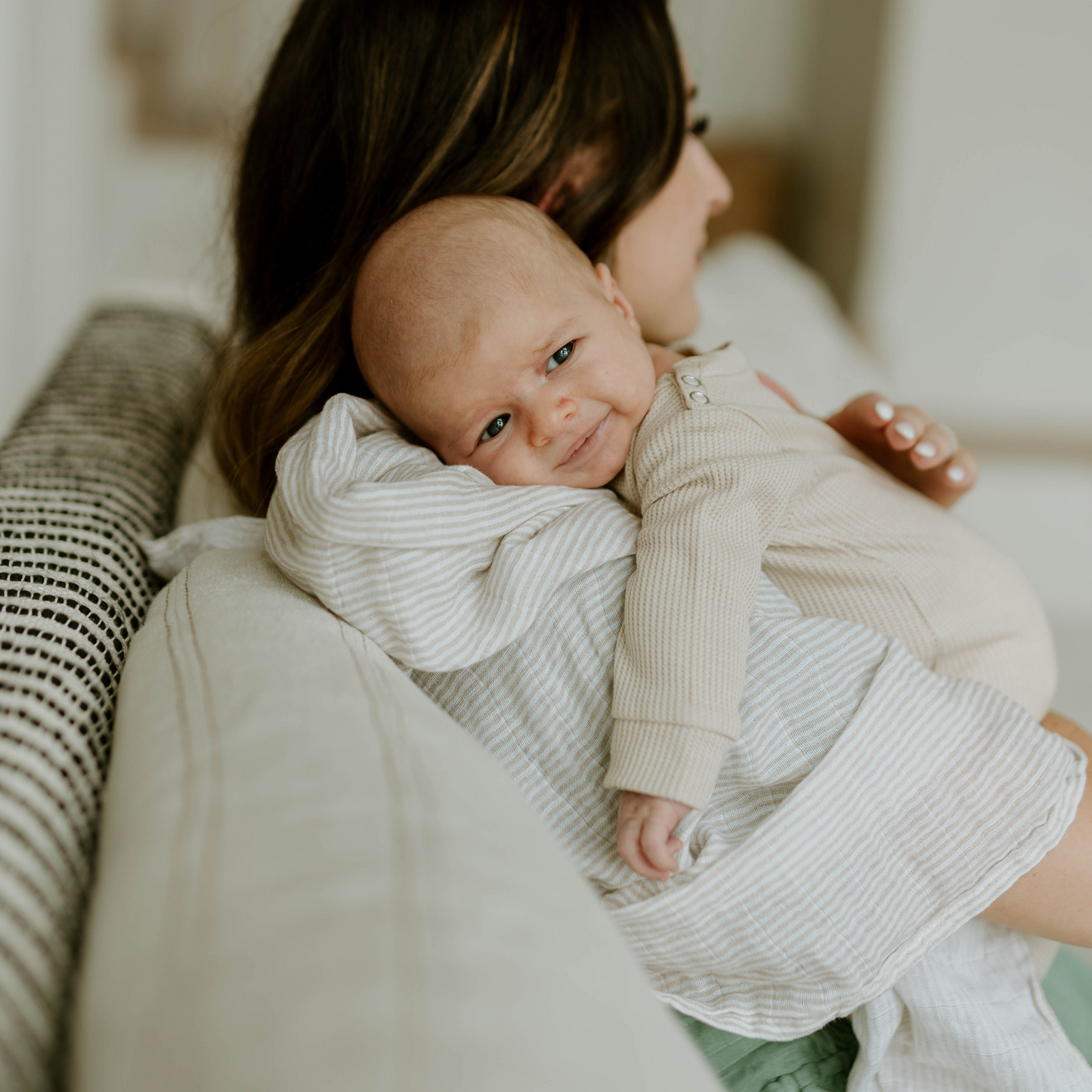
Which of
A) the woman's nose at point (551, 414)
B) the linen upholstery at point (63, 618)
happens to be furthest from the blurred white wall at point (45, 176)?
the woman's nose at point (551, 414)

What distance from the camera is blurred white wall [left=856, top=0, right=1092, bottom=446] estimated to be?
2.14m

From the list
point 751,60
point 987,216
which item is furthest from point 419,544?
point 751,60

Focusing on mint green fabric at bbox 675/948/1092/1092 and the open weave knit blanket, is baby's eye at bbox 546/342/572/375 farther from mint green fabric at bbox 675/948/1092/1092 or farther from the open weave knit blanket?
mint green fabric at bbox 675/948/1092/1092

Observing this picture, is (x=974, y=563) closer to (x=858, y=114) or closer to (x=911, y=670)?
(x=911, y=670)

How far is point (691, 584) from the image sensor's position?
1.91 feet

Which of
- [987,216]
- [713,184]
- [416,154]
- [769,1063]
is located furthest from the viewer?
[987,216]

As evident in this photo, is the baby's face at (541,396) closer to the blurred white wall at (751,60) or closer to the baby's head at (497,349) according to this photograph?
the baby's head at (497,349)

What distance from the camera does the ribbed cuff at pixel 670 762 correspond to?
0.54m

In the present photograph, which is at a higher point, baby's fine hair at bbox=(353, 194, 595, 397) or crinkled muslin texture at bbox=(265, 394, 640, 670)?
baby's fine hair at bbox=(353, 194, 595, 397)

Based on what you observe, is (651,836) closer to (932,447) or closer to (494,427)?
(494,427)

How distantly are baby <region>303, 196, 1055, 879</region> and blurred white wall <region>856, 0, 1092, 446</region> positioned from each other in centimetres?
177

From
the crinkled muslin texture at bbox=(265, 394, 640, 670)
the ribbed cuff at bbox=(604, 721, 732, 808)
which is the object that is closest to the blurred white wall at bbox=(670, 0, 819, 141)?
Answer: the crinkled muslin texture at bbox=(265, 394, 640, 670)

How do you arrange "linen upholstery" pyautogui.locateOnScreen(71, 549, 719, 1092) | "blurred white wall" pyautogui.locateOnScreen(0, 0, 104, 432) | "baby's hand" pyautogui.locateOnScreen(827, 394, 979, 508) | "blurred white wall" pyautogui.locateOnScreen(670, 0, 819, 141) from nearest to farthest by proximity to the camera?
"linen upholstery" pyautogui.locateOnScreen(71, 549, 719, 1092), "baby's hand" pyautogui.locateOnScreen(827, 394, 979, 508), "blurred white wall" pyautogui.locateOnScreen(0, 0, 104, 432), "blurred white wall" pyautogui.locateOnScreen(670, 0, 819, 141)

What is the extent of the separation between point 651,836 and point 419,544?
0.70ft
